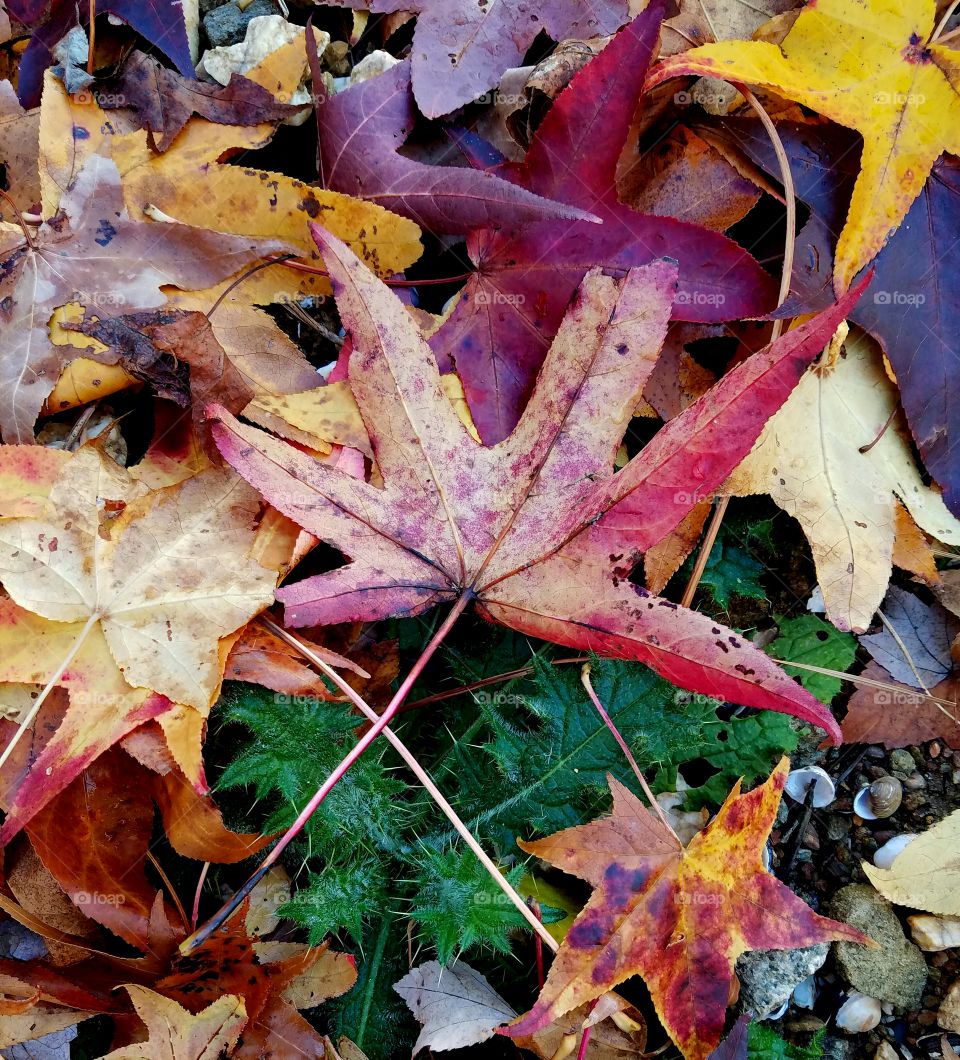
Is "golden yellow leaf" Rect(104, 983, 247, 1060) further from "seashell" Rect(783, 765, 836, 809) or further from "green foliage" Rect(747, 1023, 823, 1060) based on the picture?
"seashell" Rect(783, 765, 836, 809)

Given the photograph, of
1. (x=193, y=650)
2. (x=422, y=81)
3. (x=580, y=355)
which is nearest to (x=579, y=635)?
(x=580, y=355)

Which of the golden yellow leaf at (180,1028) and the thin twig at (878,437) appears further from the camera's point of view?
the thin twig at (878,437)

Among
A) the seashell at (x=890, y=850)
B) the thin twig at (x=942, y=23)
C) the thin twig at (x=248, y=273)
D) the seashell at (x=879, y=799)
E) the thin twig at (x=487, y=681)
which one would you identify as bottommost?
the seashell at (x=890, y=850)

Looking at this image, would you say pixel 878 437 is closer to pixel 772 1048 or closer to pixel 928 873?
pixel 928 873

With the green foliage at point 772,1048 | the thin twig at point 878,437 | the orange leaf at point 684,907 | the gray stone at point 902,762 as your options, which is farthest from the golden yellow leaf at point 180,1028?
the thin twig at point 878,437

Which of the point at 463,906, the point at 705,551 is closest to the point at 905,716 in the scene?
the point at 705,551

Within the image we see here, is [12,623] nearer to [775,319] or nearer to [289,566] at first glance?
[289,566]

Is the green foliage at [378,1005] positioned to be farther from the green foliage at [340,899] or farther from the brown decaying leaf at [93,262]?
the brown decaying leaf at [93,262]
